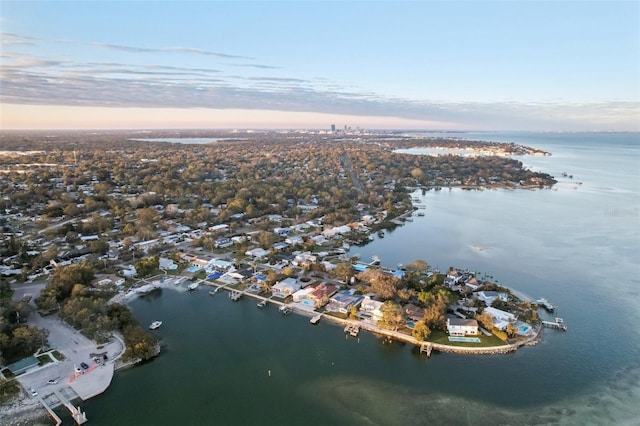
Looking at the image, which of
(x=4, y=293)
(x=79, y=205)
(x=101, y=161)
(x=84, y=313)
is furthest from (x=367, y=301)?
(x=101, y=161)

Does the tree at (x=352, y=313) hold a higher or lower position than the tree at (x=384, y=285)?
lower

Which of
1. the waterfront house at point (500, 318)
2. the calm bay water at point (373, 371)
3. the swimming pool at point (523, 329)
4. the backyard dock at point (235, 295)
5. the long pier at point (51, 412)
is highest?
the waterfront house at point (500, 318)

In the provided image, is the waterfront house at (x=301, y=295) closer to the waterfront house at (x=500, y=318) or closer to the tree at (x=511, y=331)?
the waterfront house at (x=500, y=318)

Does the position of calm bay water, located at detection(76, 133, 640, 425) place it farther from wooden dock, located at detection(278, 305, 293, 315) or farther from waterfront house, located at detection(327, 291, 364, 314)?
waterfront house, located at detection(327, 291, 364, 314)

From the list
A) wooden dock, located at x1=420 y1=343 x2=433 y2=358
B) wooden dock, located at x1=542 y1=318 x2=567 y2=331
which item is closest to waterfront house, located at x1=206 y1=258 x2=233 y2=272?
wooden dock, located at x1=420 y1=343 x2=433 y2=358

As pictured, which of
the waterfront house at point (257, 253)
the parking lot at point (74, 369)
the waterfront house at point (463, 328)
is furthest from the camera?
the waterfront house at point (257, 253)

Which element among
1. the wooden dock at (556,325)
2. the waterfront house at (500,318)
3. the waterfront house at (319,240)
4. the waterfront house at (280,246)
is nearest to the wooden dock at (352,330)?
the waterfront house at (500,318)

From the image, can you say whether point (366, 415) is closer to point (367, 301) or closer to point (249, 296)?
point (367, 301)
